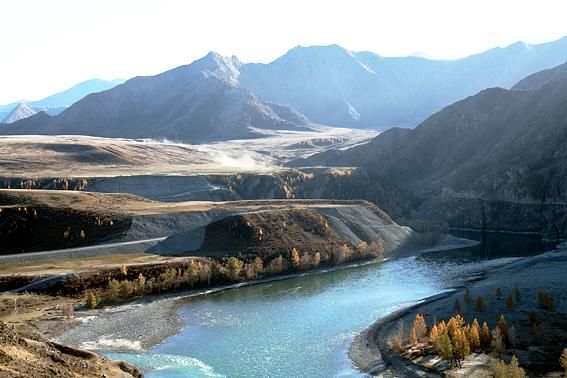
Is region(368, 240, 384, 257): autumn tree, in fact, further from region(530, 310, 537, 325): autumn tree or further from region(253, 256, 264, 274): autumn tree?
region(530, 310, 537, 325): autumn tree

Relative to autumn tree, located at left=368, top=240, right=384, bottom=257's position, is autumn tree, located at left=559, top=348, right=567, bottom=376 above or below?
above

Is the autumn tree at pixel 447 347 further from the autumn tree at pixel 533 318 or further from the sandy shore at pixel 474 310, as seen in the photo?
the autumn tree at pixel 533 318

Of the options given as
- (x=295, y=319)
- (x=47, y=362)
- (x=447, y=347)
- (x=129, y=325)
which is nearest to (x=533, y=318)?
(x=447, y=347)

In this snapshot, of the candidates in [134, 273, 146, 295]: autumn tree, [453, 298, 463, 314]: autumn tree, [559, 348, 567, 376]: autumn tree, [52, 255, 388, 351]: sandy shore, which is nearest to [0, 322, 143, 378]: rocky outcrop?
[52, 255, 388, 351]: sandy shore

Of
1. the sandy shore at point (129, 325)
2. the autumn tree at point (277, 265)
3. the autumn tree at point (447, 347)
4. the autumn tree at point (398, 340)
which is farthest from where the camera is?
the autumn tree at point (277, 265)

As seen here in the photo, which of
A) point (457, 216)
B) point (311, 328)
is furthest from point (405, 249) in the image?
point (311, 328)

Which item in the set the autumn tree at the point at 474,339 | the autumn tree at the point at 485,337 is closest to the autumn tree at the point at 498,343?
the autumn tree at the point at 485,337

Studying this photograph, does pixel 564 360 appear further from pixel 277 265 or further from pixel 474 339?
pixel 277 265
